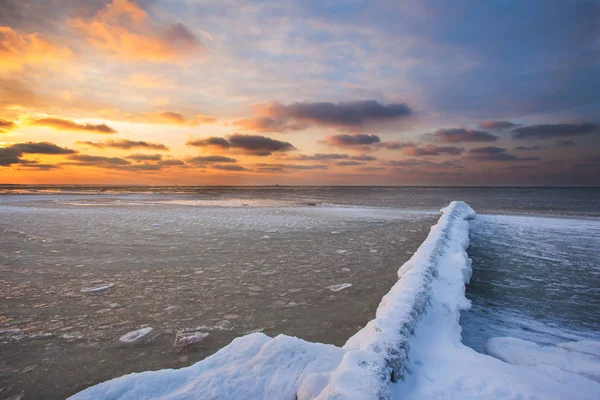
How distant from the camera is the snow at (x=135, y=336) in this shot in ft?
9.85

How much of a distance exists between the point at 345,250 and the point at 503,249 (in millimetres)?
4740

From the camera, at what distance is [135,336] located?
3.09 m

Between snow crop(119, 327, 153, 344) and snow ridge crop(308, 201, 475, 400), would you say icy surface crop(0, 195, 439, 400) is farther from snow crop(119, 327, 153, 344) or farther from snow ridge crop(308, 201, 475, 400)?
snow ridge crop(308, 201, 475, 400)

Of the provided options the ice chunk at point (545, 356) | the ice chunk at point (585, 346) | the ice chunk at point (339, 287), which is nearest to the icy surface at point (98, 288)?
the ice chunk at point (339, 287)

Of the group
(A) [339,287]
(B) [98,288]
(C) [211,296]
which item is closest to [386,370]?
(A) [339,287]

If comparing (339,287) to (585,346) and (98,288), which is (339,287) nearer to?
(585,346)

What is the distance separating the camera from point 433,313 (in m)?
3.50

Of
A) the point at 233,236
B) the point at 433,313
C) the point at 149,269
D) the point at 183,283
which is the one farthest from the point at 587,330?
the point at 233,236

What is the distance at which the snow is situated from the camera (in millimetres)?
3002

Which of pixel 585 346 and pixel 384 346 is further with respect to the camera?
pixel 585 346

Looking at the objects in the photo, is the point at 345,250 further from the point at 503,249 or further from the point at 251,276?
the point at 503,249

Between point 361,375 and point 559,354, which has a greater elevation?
point 361,375

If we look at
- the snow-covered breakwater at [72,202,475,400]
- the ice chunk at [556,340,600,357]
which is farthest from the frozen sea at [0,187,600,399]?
the snow-covered breakwater at [72,202,475,400]

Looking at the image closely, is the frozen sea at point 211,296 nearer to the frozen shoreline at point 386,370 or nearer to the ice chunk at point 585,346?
the ice chunk at point 585,346
